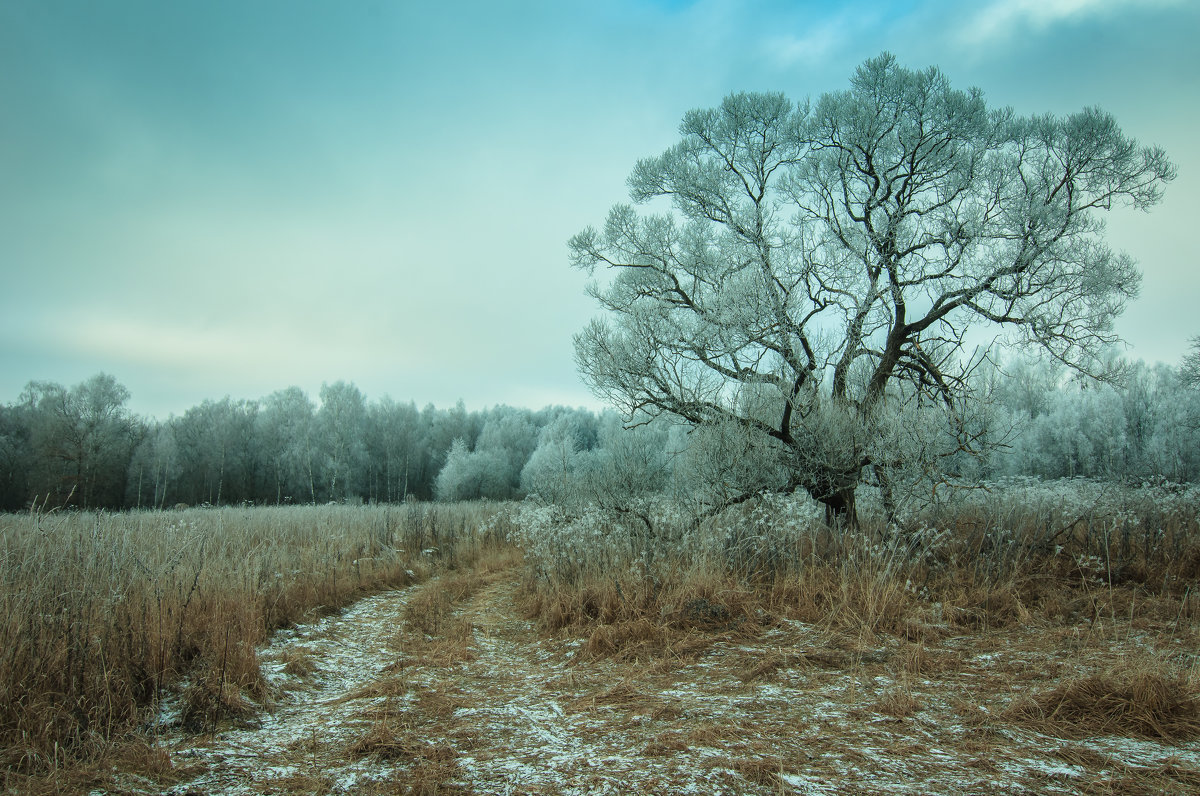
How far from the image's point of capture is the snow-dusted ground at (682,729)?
2.34m

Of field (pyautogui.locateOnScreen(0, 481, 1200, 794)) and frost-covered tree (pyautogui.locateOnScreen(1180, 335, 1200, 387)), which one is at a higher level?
frost-covered tree (pyautogui.locateOnScreen(1180, 335, 1200, 387))

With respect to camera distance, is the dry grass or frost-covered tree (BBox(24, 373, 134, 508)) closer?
the dry grass

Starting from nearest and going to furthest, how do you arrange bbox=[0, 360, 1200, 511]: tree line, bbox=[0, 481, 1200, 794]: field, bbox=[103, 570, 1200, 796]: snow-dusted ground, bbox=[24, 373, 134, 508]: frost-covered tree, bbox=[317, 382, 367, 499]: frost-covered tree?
bbox=[103, 570, 1200, 796]: snow-dusted ground, bbox=[0, 481, 1200, 794]: field, bbox=[0, 360, 1200, 511]: tree line, bbox=[24, 373, 134, 508]: frost-covered tree, bbox=[317, 382, 367, 499]: frost-covered tree

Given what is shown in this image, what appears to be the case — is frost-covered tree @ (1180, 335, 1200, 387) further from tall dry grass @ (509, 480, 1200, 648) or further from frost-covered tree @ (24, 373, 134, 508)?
frost-covered tree @ (24, 373, 134, 508)

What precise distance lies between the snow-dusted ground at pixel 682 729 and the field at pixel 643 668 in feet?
0.06

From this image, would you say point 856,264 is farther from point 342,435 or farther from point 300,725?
point 342,435

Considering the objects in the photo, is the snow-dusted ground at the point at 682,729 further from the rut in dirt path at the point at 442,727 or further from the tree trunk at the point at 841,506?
the tree trunk at the point at 841,506

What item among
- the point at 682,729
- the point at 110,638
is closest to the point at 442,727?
the point at 682,729

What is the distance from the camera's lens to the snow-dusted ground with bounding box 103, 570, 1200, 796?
92.3 inches

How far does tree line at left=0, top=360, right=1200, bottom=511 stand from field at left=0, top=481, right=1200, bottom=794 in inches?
83.6

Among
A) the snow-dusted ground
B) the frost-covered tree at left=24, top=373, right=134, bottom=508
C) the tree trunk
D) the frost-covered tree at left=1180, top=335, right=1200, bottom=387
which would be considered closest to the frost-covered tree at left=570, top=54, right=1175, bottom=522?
the tree trunk

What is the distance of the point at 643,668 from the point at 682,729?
125 centimetres

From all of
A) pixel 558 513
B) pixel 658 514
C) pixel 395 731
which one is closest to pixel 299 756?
pixel 395 731

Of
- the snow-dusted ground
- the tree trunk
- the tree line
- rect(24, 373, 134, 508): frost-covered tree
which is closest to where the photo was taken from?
the snow-dusted ground
